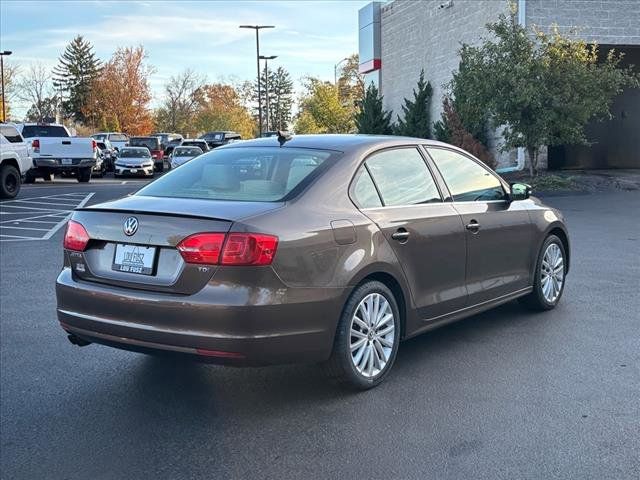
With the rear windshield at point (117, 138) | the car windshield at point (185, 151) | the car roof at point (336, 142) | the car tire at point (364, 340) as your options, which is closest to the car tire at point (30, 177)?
the car windshield at point (185, 151)

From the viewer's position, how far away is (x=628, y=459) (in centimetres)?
366

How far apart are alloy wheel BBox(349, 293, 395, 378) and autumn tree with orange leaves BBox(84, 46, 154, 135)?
67072 mm

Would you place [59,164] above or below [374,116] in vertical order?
below

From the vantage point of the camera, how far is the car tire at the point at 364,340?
4473mm

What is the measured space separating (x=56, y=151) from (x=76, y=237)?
23307 mm

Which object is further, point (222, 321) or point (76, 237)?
point (76, 237)

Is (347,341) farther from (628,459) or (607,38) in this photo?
(607,38)

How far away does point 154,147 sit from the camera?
4153cm

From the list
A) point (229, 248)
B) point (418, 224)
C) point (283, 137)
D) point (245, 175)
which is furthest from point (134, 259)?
point (418, 224)

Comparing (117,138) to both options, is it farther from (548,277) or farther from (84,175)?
(548,277)

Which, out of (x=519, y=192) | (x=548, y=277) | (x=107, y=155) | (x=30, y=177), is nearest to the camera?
(x=519, y=192)

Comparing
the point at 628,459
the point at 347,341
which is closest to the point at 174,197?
the point at 347,341

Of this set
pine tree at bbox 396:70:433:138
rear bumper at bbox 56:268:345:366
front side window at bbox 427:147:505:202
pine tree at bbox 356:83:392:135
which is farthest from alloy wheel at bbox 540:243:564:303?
pine tree at bbox 356:83:392:135

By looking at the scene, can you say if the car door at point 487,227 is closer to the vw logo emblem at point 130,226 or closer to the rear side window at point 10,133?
the vw logo emblem at point 130,226
